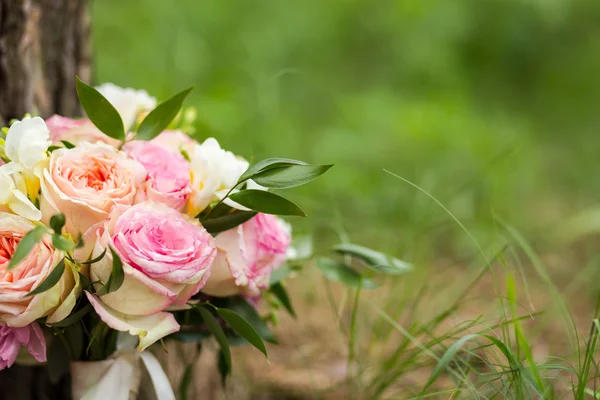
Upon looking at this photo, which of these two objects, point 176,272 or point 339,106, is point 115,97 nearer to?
point 176,272

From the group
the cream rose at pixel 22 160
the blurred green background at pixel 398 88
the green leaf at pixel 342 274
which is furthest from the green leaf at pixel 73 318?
the blurred green background at pixel 398 88

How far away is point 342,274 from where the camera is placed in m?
0.94

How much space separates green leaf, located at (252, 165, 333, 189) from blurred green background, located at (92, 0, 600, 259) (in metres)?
0.87

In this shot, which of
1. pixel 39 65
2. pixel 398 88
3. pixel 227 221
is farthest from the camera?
pixel 398 88

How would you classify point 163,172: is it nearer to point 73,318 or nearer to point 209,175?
point 209,175

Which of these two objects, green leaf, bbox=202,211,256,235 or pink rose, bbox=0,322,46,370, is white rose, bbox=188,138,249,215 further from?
pink rose, bbox=0,322,46,370

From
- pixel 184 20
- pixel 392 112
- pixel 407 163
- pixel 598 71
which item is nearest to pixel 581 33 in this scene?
pixel 598 71

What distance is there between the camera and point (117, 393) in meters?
0.74

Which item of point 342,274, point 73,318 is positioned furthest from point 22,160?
point 342,274

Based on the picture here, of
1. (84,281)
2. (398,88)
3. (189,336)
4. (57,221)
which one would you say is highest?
(57,221)

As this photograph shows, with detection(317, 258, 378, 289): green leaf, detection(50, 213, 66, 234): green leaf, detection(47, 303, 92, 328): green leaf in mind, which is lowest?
detection(317, 258, 378, 289): green leaf

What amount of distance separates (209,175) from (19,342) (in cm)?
26

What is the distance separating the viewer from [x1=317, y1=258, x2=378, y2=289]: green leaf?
3.02 feet

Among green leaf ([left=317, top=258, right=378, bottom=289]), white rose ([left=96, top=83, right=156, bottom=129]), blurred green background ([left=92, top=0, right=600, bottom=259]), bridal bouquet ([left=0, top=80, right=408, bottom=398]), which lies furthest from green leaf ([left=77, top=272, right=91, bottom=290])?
blurred green background ([left=92, top=0, right=600, bottom=259])
